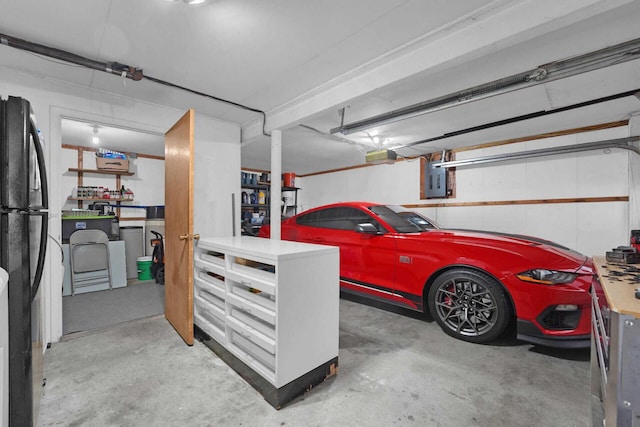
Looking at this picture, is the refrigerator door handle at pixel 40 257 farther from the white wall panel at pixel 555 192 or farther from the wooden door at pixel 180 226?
the white wall panel at pixel 555 192

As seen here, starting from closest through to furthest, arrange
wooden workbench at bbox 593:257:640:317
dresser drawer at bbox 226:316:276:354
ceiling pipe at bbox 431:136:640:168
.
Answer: wooden workbench at bbox 593:257:640:317 < dresser drawer at bbox 226:316:276:354 < ceiling pipe at bbox 431:136:640:168

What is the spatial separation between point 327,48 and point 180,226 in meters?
2.01

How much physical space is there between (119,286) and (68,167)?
274cm

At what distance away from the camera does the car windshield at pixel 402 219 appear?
329cm

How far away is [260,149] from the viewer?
221 inches

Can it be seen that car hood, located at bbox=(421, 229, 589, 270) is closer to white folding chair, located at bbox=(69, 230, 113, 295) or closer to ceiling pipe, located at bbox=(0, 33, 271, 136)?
ceiling pipe, located at bbox=(0, 33, 271, 136)

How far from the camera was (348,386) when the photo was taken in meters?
1.89

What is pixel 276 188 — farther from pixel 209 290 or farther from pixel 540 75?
pixel 540 75

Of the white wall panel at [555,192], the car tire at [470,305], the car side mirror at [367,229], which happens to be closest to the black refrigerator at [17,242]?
the car side mirror at [367,229]

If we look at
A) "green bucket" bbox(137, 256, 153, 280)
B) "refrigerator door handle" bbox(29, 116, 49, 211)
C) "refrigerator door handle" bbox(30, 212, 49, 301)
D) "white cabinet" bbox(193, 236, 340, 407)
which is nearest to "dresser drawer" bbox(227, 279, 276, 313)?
"white cabinet" bbox(193, 236, 340, 407)

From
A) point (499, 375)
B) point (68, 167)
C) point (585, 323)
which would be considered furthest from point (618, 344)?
point (68, 167)

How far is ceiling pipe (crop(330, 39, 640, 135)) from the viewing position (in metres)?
1.89

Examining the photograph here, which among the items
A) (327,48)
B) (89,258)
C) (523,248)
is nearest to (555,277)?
(523,248)

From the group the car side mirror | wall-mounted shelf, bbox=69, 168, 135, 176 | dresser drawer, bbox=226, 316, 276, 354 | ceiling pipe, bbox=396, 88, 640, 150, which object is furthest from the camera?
wall-mounted shelf, bbox=69, 168, 135, 176
